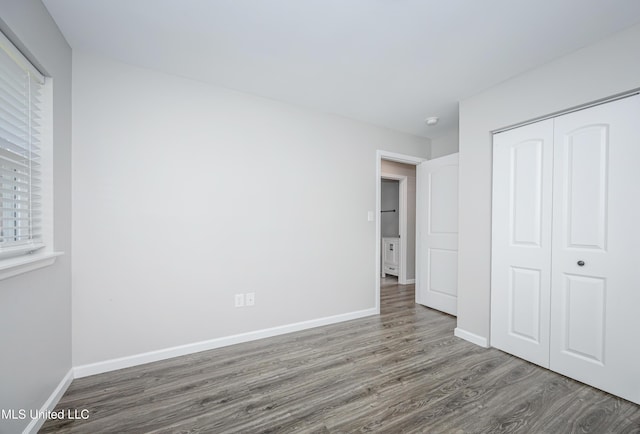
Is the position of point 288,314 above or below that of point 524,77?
below

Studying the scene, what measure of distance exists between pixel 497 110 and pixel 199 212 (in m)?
2.92

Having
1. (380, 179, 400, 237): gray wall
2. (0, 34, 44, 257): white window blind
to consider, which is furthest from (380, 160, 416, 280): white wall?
(0, 34, 44, 257): white window blind

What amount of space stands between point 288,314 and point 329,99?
2.33 metres

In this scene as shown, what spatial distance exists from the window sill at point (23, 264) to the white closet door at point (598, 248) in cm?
341

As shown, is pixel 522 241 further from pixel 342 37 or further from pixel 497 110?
pixel 342 37

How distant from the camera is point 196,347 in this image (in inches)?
93.8

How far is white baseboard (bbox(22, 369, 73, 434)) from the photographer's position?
4.60ft

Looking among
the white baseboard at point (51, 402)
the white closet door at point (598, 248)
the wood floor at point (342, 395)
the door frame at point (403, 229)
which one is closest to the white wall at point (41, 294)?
the white baseboard at point (51, 402)

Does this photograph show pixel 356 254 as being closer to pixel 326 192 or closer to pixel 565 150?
pixel 326 192

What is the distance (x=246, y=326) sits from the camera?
262 centimetres

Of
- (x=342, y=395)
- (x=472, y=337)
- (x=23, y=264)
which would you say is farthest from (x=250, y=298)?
(x=472, y=337)

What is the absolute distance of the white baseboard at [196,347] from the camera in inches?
79.5

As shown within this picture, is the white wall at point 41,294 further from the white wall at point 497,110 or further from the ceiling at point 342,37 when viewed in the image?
the white wall at point 497,110

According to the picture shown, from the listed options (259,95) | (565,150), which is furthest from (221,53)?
(565,150)
